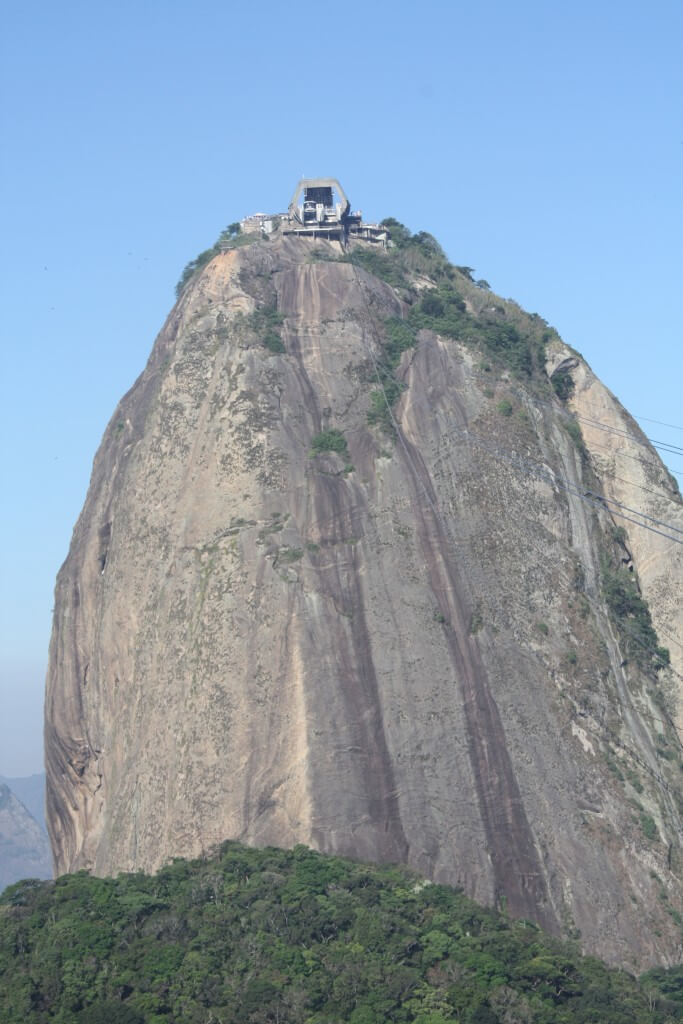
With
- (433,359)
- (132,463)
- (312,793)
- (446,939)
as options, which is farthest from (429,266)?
(446,939)

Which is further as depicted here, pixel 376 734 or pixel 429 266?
pixel 429 266

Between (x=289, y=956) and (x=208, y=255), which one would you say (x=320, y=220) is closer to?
(x=208, y=255)

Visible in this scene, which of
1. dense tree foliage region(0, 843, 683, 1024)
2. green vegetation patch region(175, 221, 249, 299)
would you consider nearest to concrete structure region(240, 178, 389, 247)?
green vegetation patch region(175, 221, 249, 299)

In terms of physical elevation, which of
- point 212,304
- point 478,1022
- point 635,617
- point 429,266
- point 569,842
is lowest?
point 478,1022

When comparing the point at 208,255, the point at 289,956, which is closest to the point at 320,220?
the point at 208,255

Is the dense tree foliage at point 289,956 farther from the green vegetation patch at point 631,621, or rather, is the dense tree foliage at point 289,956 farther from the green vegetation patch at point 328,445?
the green vegetation patch at point 328,445

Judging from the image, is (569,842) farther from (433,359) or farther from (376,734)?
(433,359)

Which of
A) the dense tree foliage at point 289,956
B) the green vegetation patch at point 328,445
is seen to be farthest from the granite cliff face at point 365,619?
the dense tree foliage at point 289,956
